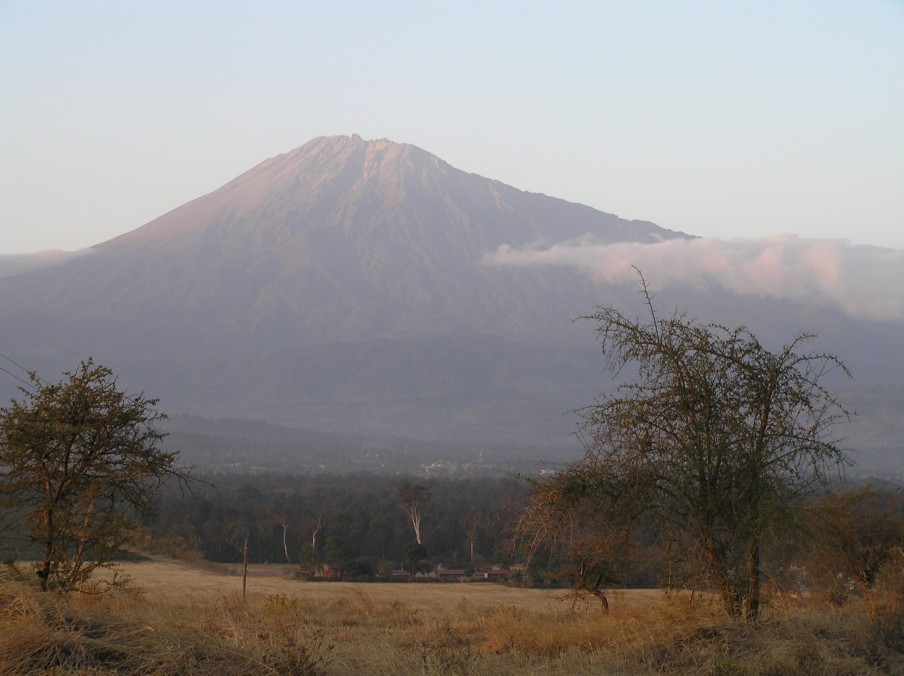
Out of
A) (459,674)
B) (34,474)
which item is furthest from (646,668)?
(34,474)

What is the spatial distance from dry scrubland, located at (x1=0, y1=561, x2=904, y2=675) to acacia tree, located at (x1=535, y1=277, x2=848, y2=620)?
27.8 inches

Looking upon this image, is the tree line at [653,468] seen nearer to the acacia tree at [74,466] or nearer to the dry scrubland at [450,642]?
the acacia tree at [74,466]

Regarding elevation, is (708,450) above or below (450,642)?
above

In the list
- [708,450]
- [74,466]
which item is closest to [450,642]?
[708,450]

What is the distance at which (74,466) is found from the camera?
39.4 feet

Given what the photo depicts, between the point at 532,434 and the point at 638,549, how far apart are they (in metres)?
145

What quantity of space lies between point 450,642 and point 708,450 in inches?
137

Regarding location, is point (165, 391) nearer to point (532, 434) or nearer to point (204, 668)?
point (532, 434)

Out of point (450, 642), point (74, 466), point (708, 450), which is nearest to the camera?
point (708, 450)

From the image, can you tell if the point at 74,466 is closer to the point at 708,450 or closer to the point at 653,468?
the point at 653,468

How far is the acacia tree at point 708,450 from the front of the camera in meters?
10.5

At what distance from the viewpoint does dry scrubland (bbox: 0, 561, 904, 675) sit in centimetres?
689

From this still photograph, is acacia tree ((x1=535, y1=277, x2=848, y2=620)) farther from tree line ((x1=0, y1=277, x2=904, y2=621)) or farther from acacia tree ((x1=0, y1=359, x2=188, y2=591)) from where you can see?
acacia tree ((x1=0, y1=359, x2=188, y2=591))

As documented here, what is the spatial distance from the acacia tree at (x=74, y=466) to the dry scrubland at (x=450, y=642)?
2.65 feet
